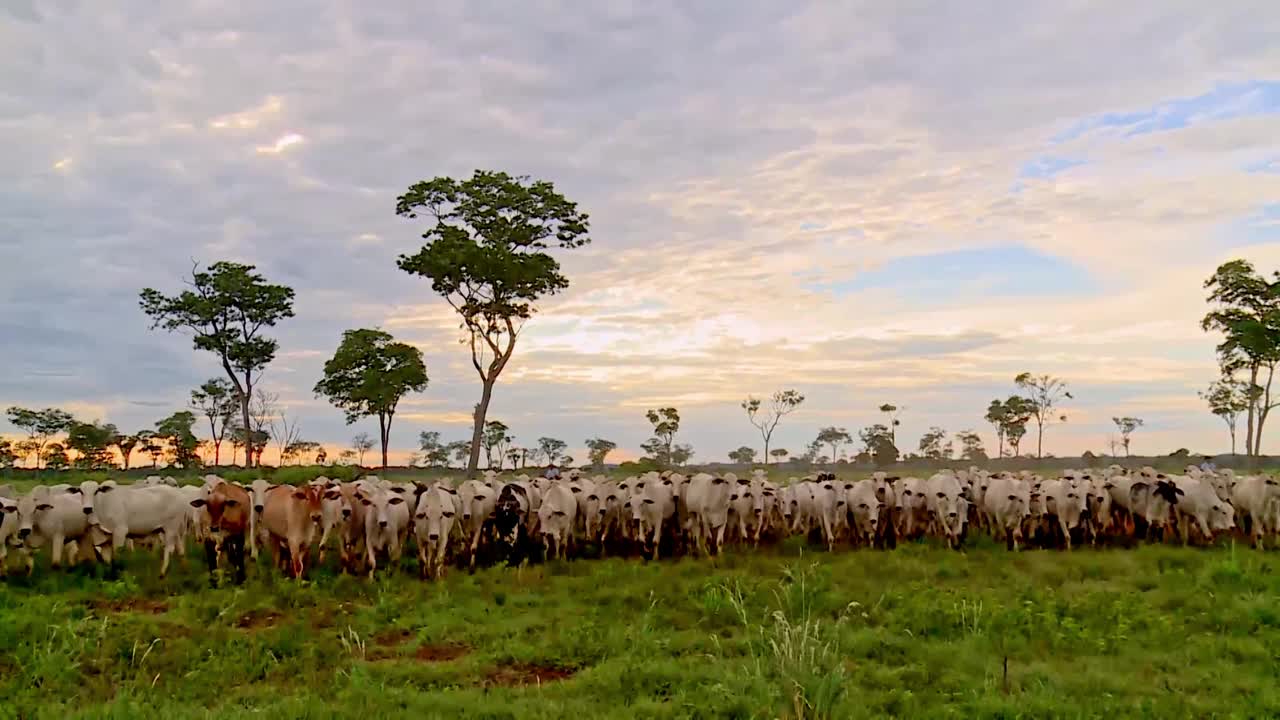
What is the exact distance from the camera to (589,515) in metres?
18.9

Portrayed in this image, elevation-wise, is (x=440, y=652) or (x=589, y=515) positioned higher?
(x=589, y=515)

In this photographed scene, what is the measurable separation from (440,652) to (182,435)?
64450 millimetres

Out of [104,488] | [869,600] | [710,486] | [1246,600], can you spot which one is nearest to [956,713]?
[869,600]

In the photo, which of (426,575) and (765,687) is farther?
(426,575)

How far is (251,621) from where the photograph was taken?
1230 cm

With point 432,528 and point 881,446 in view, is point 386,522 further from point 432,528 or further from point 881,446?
point 881,446

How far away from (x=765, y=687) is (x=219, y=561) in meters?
10.9

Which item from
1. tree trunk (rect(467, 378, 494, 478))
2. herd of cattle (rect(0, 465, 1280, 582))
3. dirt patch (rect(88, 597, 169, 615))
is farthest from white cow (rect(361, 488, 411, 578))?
tree trunk (rect(467, 378, 494, 478))

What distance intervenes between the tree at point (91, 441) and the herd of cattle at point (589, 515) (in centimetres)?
4933

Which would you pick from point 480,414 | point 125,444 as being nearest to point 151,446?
point 125,444

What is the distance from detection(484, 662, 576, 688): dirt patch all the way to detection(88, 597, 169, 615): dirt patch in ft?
17.7

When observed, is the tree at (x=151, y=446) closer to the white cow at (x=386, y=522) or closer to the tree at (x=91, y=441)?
the tree at (x=91, y=441)

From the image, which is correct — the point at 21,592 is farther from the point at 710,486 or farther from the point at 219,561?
the point at 710,486

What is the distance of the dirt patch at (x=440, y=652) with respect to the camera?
→ 35.9ft
